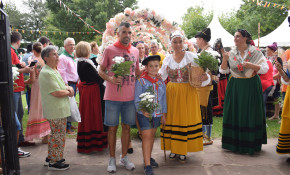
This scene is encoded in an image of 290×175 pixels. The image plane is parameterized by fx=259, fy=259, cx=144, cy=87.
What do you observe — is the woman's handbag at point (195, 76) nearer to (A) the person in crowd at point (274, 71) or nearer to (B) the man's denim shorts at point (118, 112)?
(B) the man's denim shorts at point (118, 112)

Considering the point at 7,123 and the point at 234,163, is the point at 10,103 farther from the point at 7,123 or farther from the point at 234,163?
the point at 234,163

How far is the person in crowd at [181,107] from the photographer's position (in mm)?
4441

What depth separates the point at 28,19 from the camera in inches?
2016

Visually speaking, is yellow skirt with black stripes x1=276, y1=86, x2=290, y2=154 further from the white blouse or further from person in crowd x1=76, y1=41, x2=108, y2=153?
person in crowd x1=76, y1=41, x2=108, y2=153

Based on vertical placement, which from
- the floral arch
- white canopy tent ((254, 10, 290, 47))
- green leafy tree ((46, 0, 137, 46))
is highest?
green leafy tree ((46, 0, 137, 46))

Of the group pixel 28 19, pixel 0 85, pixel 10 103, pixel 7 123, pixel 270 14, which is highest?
pixel 28 19

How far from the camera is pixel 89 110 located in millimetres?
5262

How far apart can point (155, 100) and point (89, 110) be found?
175cm

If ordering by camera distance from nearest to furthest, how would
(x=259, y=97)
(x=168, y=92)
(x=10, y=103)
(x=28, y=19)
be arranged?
(x=10, y=103)
(x=168, y=92)
(x=259, y=97)
(x=28, y=19)

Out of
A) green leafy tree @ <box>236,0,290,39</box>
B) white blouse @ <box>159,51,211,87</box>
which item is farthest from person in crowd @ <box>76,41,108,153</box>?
green leafy tree @ <box>236,0,290,39</box>

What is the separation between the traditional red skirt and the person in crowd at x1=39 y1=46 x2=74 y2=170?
904mm

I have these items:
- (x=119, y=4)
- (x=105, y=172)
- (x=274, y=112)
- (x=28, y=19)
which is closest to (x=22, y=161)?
(x=105, y=172)

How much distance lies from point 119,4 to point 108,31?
25.3 m

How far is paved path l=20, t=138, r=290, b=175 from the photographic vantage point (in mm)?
4215
